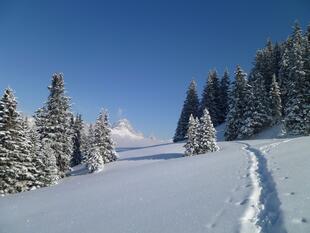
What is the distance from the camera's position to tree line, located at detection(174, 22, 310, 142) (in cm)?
3775

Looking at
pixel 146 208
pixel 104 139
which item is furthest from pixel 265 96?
pixel 146 208

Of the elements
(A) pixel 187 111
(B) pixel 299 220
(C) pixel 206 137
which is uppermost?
(A) pixel 187 111

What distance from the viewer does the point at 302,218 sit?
6125mm

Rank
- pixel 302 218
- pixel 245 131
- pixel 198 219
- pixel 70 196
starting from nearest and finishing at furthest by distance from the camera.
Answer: pixel 302 218 → pixel 198 219 → pixel 70 196 → pixel 245 131

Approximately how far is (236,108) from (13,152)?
117 ft

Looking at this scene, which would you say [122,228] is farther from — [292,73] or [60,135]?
[292,73]

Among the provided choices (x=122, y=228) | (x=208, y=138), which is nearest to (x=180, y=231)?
(x=122, y=228)

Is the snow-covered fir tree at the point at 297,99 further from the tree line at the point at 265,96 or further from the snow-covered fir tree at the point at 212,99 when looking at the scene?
the snow-covered fir tree at the point at 212,99

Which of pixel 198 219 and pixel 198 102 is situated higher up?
pixel 198 102

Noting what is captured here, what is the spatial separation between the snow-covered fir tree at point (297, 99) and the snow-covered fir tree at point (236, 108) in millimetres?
9489

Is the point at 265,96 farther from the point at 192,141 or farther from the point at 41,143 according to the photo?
the point at 41,143

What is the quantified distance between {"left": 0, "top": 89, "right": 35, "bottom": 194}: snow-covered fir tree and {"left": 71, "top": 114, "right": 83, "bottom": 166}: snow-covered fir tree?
35.2 meters

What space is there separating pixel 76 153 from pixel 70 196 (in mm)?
49662

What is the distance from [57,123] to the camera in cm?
3797
